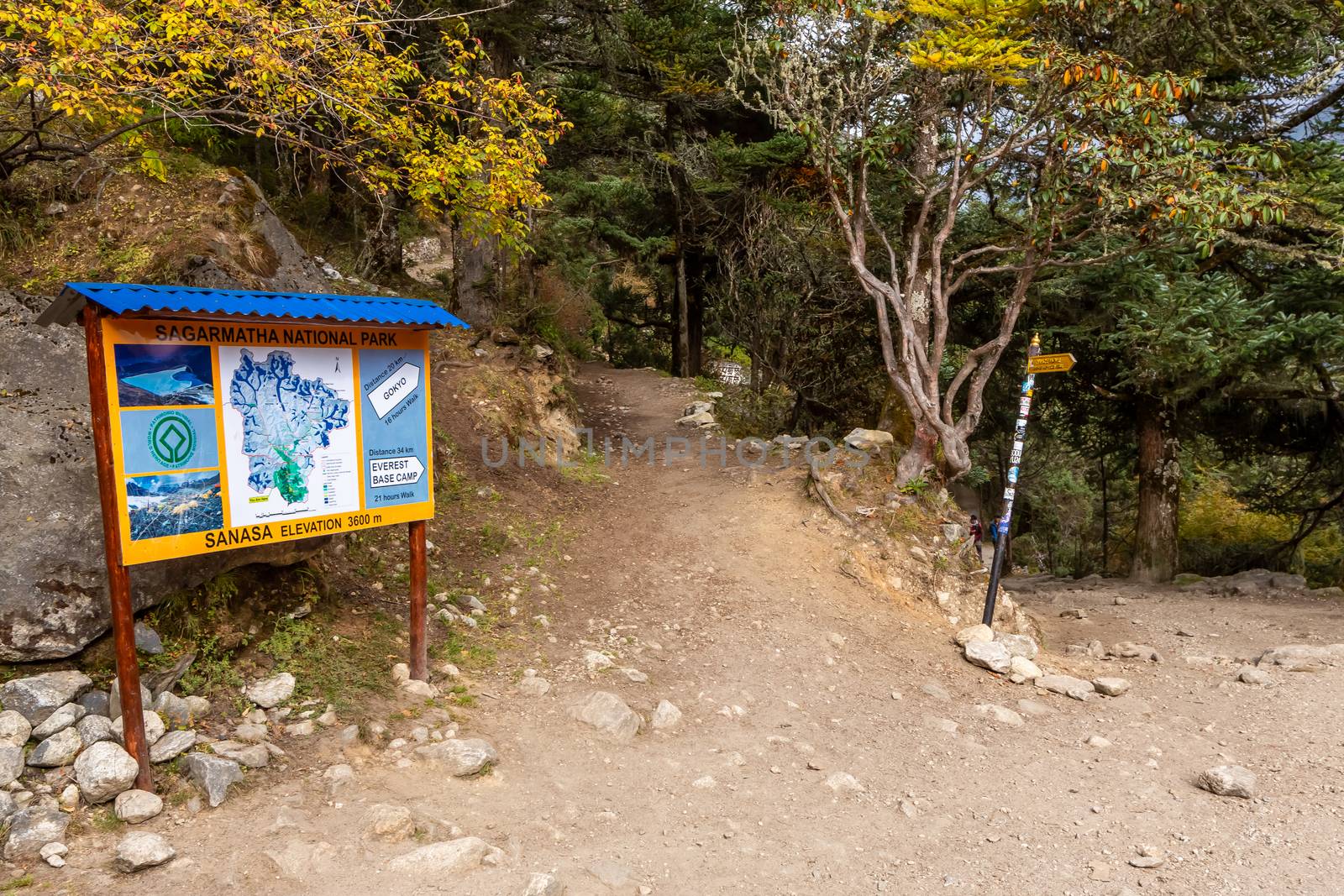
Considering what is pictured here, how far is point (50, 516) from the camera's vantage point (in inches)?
173

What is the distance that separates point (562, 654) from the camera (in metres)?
6.34

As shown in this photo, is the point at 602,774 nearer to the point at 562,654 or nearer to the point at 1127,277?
the point at 562,654

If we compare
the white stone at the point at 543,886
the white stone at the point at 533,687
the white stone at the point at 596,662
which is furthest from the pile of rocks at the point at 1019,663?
the white stone at the point at 543,886

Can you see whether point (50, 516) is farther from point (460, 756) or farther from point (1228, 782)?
point (1228, 782)

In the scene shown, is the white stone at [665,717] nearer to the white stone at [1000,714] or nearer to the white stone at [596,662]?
the white stone at [596,662]

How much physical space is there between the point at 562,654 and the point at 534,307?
872 centimetres

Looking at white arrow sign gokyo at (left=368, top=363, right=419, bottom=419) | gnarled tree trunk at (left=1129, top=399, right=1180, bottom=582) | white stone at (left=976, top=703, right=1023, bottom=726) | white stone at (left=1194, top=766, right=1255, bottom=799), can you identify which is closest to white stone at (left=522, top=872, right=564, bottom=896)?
white arrow sign gokyo at (left=368, top=363, right=419, bottom=419)

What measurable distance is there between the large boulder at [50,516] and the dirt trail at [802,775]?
4.71 feet

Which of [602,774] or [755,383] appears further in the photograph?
[755,383]

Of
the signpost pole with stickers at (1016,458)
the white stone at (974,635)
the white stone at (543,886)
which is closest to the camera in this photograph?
the white stone at (543,886)

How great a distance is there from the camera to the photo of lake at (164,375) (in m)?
3.81

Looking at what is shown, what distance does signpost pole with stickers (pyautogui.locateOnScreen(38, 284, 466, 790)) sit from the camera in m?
3.78

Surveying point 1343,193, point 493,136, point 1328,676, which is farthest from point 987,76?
point 1328,676

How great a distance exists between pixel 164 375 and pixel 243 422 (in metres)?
0.47
